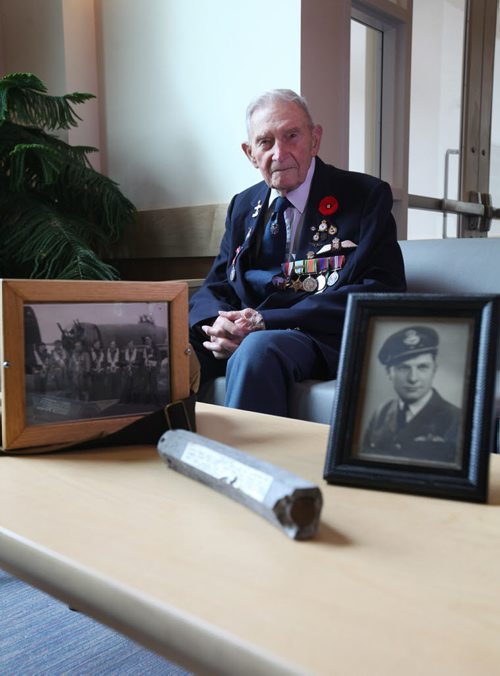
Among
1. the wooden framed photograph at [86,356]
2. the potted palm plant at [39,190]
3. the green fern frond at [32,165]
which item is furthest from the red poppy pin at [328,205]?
the wooden framed photograph at [86,356]

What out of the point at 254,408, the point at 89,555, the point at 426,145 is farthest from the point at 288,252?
the point at 426,145

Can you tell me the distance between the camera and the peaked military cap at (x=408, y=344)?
60cm

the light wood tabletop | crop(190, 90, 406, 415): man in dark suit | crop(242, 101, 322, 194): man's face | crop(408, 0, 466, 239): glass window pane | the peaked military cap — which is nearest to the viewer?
the light wood tabletop

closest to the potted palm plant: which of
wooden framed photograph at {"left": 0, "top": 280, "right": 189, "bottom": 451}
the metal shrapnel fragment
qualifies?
wooden framed photograph at {"left": 0, "top": 280, "right": 189, "bottom": 451}

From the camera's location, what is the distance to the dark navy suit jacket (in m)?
1.55

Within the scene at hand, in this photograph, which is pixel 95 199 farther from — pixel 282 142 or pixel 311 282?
pixel 311 282

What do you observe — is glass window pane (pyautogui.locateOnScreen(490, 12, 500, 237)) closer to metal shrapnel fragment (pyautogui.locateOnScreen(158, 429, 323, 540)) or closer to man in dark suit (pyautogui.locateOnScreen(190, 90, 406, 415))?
man in dark suit (pyautogui.locateOnScreen(190, 90, 406, 415))

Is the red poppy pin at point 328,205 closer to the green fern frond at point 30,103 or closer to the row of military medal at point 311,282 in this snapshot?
the row of military medal at point 311,282

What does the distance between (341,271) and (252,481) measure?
1.13m

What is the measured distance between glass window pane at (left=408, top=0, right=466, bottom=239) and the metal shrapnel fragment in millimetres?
2733

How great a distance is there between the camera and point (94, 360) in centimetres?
76

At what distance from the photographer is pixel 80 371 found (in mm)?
749

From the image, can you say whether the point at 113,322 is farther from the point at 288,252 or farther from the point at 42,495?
the point at 288,252

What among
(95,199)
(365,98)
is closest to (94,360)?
(95,199)
